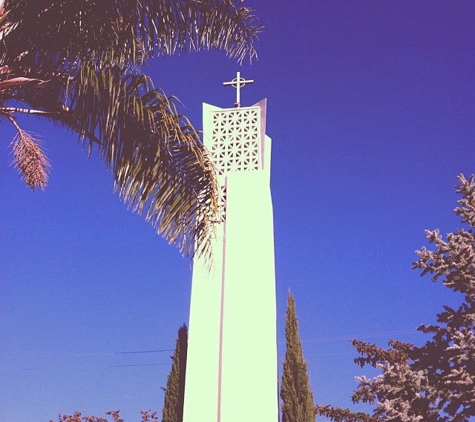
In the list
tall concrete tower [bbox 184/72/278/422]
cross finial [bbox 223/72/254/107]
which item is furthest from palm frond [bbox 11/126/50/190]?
cross finial [bbox 223/72/254/107]

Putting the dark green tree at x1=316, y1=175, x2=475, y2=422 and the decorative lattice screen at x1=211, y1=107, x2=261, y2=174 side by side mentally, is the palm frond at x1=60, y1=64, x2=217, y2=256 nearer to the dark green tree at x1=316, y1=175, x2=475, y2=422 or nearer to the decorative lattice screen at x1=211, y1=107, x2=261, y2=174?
the dark green tree at x1=316, y1=175, x2=475, y2=422

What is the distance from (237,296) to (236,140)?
3.18 metres

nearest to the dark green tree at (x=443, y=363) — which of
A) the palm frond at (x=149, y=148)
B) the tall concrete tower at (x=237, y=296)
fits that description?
the tall concrete tower at (x=237, y=296)

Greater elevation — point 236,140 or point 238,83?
point 238,83

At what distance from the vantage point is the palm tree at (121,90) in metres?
3.24

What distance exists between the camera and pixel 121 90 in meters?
3.21

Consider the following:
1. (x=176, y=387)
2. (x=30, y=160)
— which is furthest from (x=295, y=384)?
(x=30, y=160)

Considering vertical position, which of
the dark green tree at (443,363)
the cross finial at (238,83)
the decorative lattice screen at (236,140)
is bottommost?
the dark green tree at (443,363)

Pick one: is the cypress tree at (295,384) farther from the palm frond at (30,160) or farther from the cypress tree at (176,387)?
the palm frond at (30,160)

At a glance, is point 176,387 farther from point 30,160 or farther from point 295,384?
point 30,160

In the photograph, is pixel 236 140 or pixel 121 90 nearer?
A: pixel 121 90

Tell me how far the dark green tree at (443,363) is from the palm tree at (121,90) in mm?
3790

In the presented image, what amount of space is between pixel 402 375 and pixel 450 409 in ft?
2.28

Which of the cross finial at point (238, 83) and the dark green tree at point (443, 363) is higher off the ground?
the cross finial at point (238, 83)
